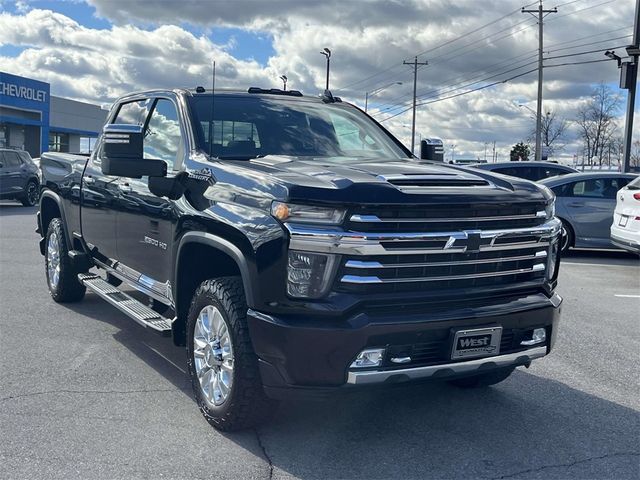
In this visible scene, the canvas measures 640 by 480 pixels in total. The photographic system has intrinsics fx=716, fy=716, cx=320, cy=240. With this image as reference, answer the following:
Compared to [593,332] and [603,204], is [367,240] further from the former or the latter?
[603,204]

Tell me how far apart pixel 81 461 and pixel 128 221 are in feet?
7.02

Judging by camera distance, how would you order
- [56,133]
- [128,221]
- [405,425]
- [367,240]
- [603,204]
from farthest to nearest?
[56,133], [603,204], [128,221], [405,425], [367,240]

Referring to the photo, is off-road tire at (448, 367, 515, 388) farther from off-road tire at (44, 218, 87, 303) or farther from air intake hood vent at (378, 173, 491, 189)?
off-road tire at (44, 218, 87, 303)

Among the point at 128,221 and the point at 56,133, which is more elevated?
the point at 56,133

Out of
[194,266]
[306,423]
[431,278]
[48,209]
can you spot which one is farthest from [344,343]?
[48,209]

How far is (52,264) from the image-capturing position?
751 centimetres

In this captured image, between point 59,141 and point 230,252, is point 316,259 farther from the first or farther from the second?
point 59,141

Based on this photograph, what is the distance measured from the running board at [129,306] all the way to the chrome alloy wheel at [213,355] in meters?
0.52

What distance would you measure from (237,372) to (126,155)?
1.68m

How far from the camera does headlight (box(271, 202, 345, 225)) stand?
3.58m

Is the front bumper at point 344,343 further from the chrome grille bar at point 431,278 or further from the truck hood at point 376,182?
the truck hood at point 376,182

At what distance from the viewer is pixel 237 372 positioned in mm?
3820

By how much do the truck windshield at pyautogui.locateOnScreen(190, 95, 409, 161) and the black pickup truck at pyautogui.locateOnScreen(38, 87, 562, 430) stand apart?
2cm

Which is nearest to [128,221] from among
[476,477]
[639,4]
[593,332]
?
[476,477]
